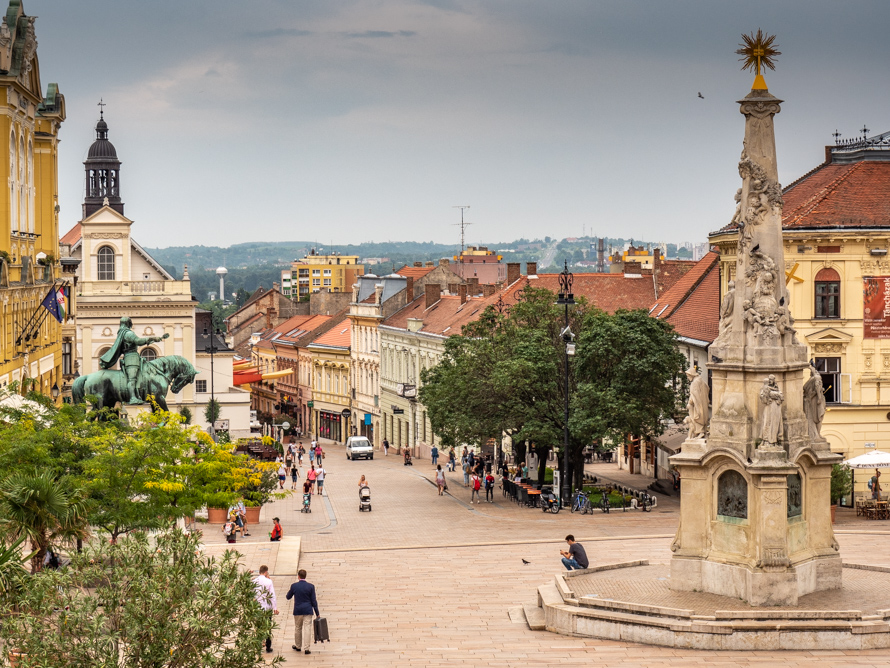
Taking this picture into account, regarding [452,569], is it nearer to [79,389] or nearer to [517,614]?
[517,614]

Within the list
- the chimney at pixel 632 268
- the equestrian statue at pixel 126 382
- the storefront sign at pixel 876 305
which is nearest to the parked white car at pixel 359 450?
the chimney at pixel 632 268

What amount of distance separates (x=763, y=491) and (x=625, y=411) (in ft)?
77.3

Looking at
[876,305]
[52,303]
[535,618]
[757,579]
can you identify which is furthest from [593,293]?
[757,579]

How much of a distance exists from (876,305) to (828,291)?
169 cm

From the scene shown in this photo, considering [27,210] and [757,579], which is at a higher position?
[27,210]

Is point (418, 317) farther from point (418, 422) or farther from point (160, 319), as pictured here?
point (160, 319)

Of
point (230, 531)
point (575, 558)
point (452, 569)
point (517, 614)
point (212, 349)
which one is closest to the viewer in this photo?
point (517, 614)

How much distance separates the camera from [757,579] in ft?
83.4

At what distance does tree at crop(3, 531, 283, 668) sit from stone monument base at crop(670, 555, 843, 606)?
11942 mm

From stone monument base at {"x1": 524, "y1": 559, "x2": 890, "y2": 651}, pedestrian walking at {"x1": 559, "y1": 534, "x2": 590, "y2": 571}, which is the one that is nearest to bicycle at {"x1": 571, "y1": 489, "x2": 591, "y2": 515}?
pedestrian walking at {"x1": 559, "y1": 534, "x2": 590, "y2": 571}

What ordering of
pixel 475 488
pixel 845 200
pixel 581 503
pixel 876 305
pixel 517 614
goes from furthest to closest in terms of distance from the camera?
1. pixel 475 488
2. pixel 845 200
3. pixel 876 305
4. pixel 581 503
5. pixel 517 614

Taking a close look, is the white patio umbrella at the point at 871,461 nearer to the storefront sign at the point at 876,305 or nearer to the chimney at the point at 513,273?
the storefront sign at the point at 876,305

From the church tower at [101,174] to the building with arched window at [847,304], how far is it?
253 feet

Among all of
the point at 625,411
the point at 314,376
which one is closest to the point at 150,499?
the point at 625,411
